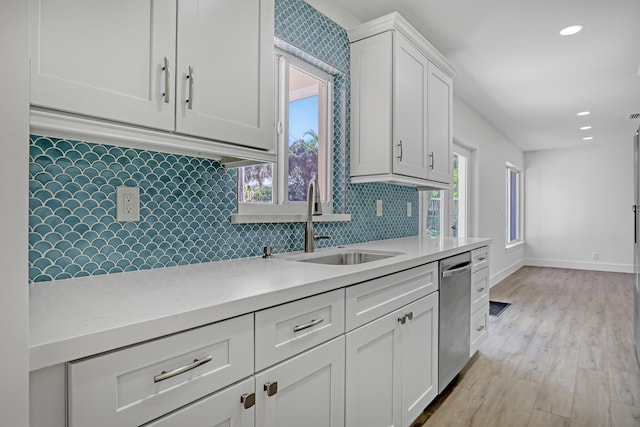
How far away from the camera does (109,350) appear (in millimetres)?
730

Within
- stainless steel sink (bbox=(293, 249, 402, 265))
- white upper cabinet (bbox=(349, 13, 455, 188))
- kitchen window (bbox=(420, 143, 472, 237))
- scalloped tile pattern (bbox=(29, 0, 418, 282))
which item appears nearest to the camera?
scalloped tile pattern (bbox=(29, 0, 418, 282))

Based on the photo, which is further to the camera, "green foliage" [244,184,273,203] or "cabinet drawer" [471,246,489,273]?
"cabinet drawer" [471,246,489,273]

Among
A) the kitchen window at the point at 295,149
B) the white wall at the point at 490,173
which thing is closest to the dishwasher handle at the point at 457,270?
the kitchen window at the point at 295,149

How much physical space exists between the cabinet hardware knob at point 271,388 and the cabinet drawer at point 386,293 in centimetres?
39

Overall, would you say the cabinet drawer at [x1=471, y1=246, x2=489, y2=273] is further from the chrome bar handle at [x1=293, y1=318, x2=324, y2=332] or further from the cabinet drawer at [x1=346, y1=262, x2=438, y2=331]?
the chrome bar handle at [x1=293, y1=318, x2=324, y2=332]

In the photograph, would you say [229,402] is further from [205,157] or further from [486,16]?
[486,16]

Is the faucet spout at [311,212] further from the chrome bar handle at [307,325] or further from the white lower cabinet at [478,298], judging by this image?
the white lower cabinet at [478,298]

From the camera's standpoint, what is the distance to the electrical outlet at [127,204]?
1.29 m

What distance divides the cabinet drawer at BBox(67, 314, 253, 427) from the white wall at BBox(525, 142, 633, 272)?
789 cm

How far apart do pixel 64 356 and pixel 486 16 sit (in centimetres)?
293

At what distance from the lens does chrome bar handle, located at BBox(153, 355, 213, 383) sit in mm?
806

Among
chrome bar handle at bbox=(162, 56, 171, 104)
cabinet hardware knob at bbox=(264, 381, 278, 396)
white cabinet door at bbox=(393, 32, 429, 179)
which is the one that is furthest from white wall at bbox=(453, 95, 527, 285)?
cabinet hardware knob at bbox=(264, 381, 278, 396)

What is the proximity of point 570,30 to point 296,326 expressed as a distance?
297cm

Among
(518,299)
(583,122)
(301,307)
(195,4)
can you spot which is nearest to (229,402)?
(301,307)
